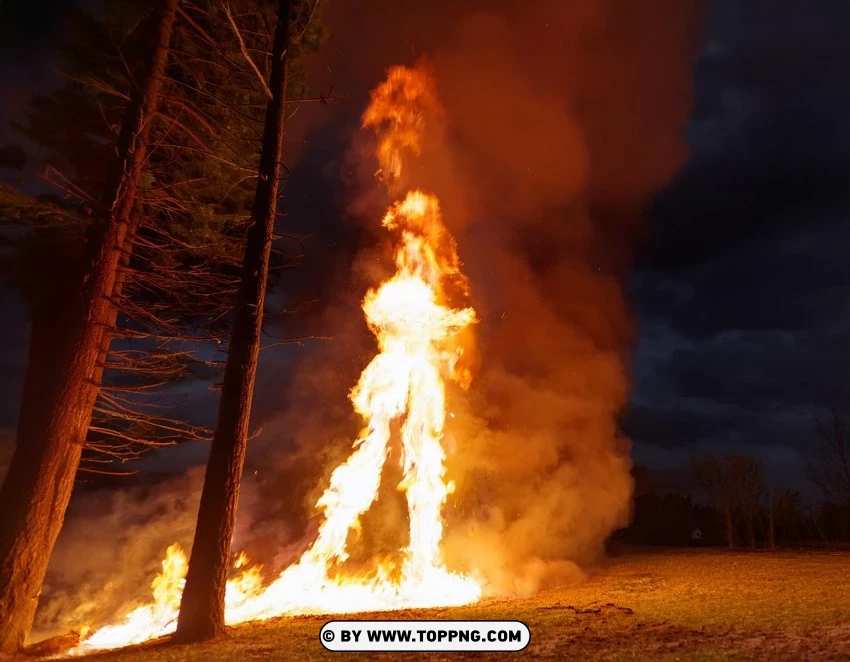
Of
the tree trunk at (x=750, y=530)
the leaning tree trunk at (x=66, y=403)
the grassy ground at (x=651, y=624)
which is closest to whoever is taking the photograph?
the grassy ground at (x=651, y=624)

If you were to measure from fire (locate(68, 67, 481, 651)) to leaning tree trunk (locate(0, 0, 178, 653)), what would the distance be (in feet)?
6.48

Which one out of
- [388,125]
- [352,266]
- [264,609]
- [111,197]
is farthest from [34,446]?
[388,125]

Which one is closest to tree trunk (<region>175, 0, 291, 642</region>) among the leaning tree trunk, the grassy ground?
the grassy ground

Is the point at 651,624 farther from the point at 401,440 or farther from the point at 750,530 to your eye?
the point at 750,530

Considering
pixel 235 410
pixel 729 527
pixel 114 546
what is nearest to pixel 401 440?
pixel 235 410

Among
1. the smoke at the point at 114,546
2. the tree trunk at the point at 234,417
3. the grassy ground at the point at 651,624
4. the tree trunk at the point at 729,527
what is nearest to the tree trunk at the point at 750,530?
the tree trunk at the point at 729,527

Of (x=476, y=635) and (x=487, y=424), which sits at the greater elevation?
(x=487, y=424)

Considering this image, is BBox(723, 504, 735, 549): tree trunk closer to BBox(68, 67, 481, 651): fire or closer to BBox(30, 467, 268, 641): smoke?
BBox(68, 67, 481, 651): fire

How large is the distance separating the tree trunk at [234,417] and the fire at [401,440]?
10.2 feet

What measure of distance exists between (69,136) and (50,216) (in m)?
1.99

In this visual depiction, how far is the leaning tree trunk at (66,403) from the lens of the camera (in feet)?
28.7

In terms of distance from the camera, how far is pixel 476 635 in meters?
8.02

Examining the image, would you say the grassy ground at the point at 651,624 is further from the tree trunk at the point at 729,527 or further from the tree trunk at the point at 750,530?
the tree trunk at the point at 729,527

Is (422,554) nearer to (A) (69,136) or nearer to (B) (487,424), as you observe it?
(B) (487,424)
